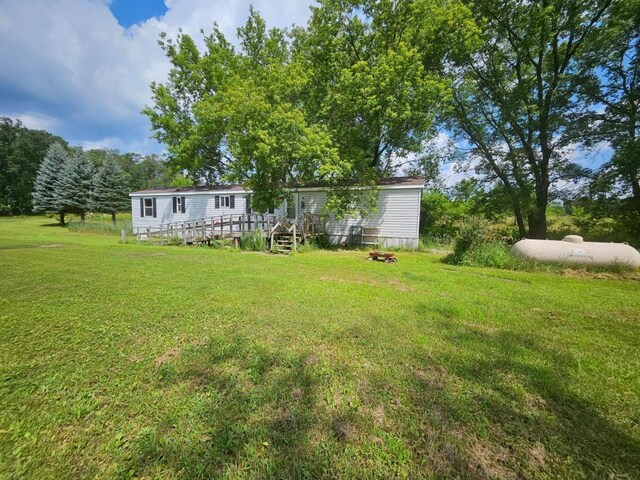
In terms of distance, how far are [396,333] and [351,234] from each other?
1186 centimetres

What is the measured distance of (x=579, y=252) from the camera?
791 cm

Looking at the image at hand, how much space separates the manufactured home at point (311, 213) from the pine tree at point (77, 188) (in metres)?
14.6

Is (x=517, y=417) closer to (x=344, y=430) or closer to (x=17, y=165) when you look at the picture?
(x=344, y=430)

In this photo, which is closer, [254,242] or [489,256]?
[489,256]

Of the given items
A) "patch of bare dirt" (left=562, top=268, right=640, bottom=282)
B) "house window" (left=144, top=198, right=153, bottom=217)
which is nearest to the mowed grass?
"patch of bare dirt" (left=562, top=268, right=640, bottom=282)

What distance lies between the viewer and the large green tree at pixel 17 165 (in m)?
39.6

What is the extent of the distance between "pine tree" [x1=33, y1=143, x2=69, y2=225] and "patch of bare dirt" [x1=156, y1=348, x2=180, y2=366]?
37.2 m

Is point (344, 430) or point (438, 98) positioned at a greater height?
point (438, 98)

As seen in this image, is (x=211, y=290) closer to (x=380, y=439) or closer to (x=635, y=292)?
(x=380, y=439)

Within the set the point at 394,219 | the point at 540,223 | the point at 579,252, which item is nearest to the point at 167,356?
the point at 579,252

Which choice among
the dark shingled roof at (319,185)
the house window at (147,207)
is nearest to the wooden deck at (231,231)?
the dark shingled roof at (319,185)

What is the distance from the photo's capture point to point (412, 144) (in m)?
16.6

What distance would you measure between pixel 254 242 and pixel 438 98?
12.3 m

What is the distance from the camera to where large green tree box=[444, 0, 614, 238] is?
14062 mm
